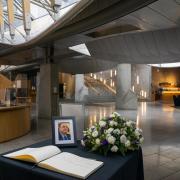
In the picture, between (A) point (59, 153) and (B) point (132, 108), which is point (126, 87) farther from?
(A) point (59, 153)

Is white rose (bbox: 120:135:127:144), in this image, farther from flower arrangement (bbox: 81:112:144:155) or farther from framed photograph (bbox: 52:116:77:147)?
framed photograph (bbox: 52:116:77:147)

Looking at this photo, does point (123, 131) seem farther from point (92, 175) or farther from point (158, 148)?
point (158, 148)

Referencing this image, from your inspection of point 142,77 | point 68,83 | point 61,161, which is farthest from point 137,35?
point 68,83

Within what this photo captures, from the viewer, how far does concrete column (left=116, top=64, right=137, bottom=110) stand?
17.4 meters

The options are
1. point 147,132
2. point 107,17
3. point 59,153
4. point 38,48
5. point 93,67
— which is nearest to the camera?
point 59,153

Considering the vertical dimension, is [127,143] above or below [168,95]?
below

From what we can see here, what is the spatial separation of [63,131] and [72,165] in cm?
66

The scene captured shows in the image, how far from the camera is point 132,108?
1722cm

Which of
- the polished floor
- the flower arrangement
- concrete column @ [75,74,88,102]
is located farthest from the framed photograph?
concrete column @ [75,74,88,102]


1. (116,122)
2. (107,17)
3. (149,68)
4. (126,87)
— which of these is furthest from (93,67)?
(116,122)

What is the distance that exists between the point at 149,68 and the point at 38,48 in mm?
16995

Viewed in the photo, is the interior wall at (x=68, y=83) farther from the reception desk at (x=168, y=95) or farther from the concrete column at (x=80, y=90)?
the reception desk at (x=168, y=95)

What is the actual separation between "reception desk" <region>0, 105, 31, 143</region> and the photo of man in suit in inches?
199

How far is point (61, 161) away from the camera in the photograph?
6.78ft
